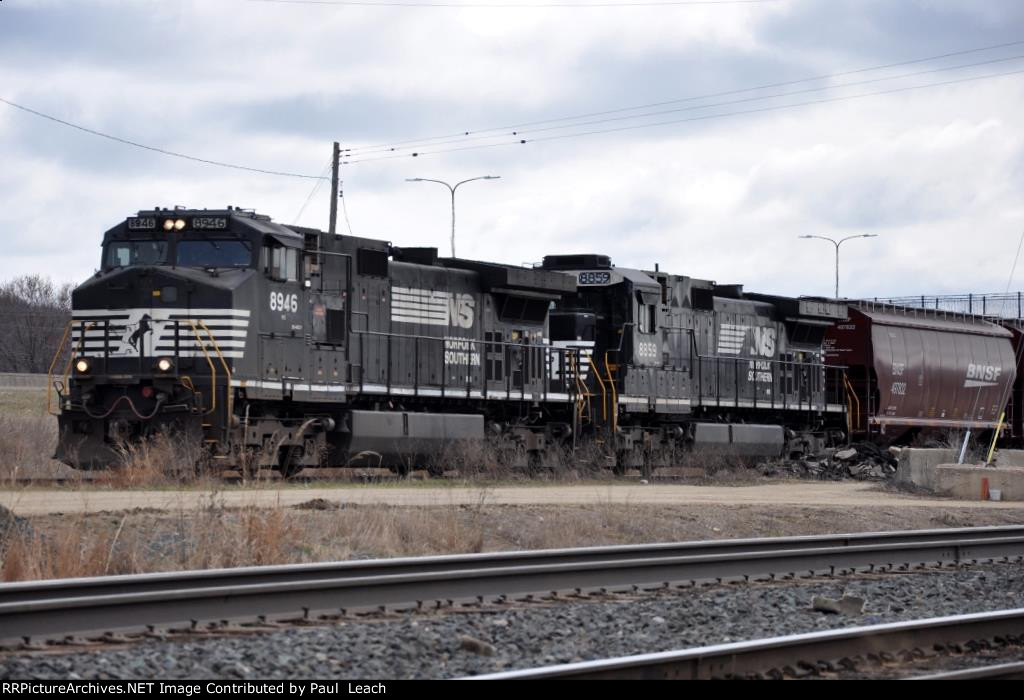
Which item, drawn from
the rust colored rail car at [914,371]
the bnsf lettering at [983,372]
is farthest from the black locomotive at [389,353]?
the bnsf lettering at [983,372]

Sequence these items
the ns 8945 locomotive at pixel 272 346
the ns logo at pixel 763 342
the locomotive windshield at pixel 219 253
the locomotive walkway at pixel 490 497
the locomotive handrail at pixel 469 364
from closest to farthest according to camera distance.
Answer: the locomotive walkway at pixel 490 497, the ns 8945 locomotive at pixel 272 346, the locomotive windshield at pixel 219 253, the locomotive handrail at pixel 469 364, the ns logo at pixel 763 342

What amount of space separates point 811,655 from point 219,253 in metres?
13.9

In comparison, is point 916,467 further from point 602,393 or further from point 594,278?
point 594,278

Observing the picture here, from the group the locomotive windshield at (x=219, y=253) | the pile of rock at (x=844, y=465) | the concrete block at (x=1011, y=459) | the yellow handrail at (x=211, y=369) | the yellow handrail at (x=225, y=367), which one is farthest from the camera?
the pile of rock at (x=844, y=465)

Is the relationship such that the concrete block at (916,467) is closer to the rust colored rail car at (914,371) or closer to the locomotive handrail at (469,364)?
the rust colored rail car at (914,371)

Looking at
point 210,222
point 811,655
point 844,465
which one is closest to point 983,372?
point 844,465

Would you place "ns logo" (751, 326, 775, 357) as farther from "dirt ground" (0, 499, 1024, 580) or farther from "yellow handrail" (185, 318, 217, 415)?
"yellow handrail" (185, 318, 217, 415)

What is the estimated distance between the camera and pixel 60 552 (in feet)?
36.5

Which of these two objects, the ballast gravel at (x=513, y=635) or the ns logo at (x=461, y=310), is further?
the ns logo at (x=461, y=310)

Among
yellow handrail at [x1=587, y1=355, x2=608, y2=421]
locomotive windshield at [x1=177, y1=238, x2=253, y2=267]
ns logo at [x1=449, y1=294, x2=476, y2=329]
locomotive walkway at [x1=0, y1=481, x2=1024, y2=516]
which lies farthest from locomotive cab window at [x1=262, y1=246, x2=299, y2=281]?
yellow handrail at [x1=587, y1=355, x2=608, y2=421]

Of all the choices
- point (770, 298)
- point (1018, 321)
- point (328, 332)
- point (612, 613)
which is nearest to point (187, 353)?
point (328, 332)

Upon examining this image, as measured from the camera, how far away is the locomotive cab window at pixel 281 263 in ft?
66.1

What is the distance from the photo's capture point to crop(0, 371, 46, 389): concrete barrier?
5791 centimetres
